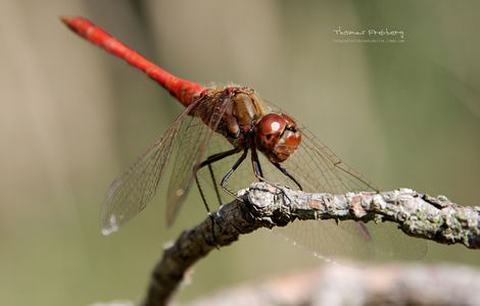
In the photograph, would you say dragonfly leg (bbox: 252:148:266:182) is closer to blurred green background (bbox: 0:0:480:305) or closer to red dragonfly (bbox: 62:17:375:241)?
red dragonfly (bbox: 62:17:375:241)

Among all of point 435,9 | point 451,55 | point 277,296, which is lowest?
point 277,296

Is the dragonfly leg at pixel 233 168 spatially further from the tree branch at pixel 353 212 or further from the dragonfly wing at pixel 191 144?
the tree branch at pixel 353 212

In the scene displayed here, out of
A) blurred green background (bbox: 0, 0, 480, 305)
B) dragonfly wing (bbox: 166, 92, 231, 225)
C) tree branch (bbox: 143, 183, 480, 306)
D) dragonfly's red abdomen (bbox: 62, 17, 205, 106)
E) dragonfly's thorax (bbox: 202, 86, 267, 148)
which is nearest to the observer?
tree branch (bbox: 143, 183, 480, 306)

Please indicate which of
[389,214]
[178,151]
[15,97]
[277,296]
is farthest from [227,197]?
[15,97]

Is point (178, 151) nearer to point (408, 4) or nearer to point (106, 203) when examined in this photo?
point (106, 203)

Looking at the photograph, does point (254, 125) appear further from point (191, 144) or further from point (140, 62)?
point (140, 62)

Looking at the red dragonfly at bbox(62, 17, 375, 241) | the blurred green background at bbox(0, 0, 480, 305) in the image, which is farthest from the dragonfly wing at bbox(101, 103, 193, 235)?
the blurred green background at bbox(0, 0, 480, 305)

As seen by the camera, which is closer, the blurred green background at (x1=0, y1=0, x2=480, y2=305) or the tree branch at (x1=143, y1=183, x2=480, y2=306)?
the tree branch at (x1=143, y1=183, x2=480, y2=306)
